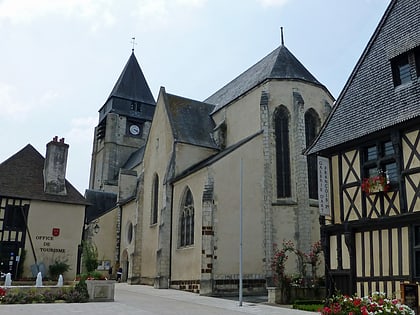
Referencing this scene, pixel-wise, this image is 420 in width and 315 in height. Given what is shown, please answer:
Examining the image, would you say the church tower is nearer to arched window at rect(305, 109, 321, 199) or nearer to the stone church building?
the stone church building

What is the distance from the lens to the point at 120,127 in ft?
140

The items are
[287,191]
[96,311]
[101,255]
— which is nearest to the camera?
[96,311]

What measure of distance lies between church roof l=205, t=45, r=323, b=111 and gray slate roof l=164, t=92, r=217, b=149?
98cm

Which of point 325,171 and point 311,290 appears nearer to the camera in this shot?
point 325,171

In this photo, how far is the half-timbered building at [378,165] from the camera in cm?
1038

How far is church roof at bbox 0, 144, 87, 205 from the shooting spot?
20.5 metres

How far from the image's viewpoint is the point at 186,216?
20.6 metres

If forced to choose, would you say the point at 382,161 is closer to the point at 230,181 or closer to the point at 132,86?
the point at 230,181

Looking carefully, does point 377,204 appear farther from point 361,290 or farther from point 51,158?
point 51,158

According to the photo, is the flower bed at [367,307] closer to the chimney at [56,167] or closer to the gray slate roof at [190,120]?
the gray slate roof at [190,120]

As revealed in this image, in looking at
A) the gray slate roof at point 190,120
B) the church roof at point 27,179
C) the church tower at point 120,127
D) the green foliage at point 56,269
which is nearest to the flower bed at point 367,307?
the green foliage at point 56,269

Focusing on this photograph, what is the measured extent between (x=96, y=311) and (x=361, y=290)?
679cm

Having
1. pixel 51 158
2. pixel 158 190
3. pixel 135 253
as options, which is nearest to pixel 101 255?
pixel 135 253

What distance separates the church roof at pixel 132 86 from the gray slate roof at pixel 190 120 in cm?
1927
